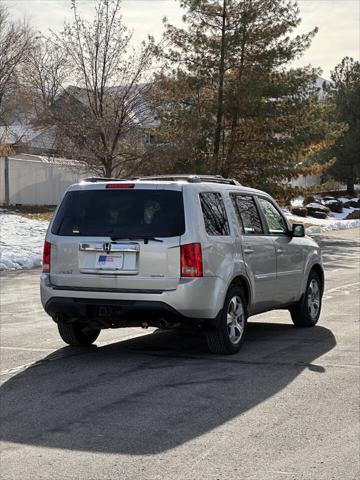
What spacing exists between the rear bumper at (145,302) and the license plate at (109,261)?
0.77 feet

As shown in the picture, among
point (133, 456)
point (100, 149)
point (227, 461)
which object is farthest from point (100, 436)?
point (100, 149)

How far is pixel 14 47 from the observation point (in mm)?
50812

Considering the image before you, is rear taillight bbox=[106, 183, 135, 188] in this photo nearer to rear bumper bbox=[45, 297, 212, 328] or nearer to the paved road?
rear bumper bbox=[45, 297, 212, 328]

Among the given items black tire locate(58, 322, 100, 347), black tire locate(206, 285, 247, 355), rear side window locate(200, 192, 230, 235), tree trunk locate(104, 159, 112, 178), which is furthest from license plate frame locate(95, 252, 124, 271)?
tree trunk locate(104, 159, 112, 178)

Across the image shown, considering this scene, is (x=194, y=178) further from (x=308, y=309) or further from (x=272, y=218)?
(x=308, y=309)

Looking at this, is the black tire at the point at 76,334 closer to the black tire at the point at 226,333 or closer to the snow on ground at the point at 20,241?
the black tire at the point at 226,333

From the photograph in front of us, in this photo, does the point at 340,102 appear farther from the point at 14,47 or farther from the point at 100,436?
the point at 100,436

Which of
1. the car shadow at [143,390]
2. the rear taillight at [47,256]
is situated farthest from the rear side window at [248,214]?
the rear taillight at [47,256]

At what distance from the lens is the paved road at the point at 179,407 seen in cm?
514

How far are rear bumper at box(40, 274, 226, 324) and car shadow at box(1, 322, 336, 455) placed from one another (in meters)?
0.52

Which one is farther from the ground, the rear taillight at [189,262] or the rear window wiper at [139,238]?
the rear window wiper at [139,238]

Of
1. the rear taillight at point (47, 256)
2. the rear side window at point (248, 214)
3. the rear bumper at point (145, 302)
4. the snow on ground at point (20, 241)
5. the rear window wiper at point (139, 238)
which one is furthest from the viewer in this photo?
the snow on ground at point (20, 241)

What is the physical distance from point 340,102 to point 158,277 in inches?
2277

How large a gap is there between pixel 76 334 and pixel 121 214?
5.35 feet
